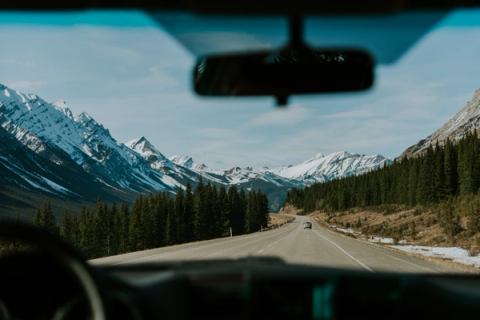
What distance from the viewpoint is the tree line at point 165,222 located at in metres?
71.5

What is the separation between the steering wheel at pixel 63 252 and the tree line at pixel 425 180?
102m

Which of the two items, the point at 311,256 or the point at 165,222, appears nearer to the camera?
the point at 311,256

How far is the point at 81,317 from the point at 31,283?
0.44 meters

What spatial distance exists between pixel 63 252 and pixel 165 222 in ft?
256

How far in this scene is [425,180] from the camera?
352 feet

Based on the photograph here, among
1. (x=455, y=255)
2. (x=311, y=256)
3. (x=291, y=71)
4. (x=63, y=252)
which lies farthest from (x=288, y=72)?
(x=455, y=255)

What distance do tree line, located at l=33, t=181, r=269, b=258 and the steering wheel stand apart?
64.5 m

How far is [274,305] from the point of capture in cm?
353

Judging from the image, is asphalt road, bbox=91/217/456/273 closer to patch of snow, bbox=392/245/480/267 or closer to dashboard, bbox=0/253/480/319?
patch of snow, bbox=392/245/480/267

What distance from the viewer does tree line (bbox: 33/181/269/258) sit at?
235 ft

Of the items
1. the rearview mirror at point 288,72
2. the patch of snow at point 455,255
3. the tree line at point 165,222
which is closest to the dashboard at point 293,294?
the rearview mirror at point 288,72

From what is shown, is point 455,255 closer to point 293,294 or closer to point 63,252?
point 293,294

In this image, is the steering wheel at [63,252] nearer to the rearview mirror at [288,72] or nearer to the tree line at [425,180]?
the rearview mirror at [288,72]

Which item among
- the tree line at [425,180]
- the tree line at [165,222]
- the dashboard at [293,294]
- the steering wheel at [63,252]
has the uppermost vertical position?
the tree line at [425,180]
